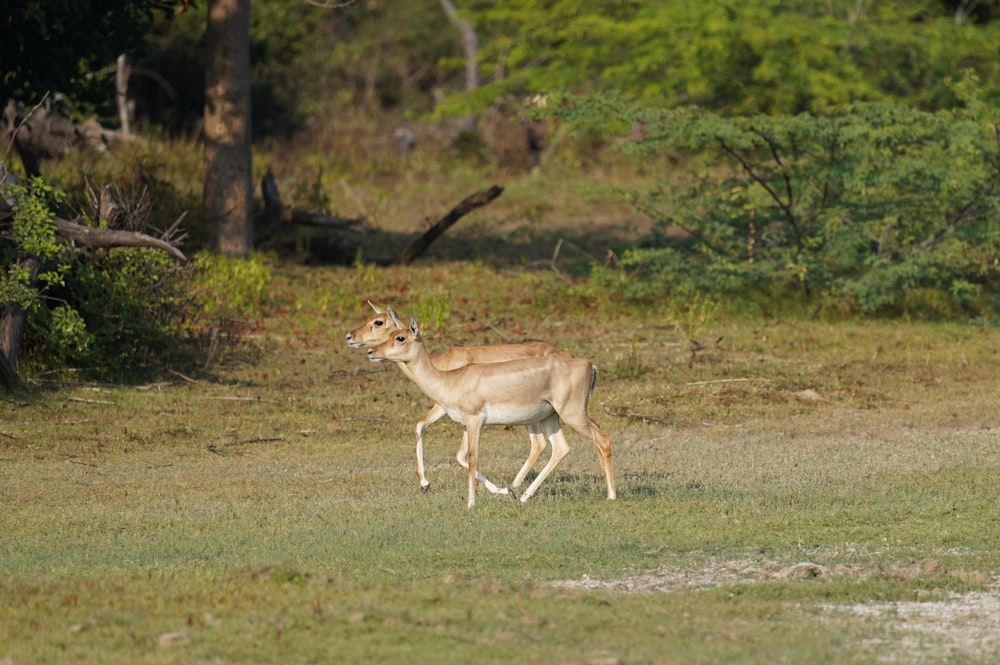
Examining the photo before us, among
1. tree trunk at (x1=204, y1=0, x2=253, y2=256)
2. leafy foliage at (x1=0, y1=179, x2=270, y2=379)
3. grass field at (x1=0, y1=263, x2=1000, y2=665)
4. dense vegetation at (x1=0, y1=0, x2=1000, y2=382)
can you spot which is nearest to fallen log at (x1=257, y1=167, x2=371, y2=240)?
tree trunk at (x1=204, y1=0, x2=253, y2=256)

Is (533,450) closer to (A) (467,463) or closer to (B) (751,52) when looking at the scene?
(A) (467,463)

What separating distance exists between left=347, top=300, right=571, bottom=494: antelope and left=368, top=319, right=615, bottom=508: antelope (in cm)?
16

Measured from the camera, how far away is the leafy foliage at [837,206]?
19.8 meters

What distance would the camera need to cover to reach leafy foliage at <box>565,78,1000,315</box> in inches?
779

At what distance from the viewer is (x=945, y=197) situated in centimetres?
2008

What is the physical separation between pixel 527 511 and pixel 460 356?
148 centimetres

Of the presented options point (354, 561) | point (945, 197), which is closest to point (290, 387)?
point (354, 561)

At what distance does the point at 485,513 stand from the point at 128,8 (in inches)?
488

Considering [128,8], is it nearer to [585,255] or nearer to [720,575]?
[585,255]

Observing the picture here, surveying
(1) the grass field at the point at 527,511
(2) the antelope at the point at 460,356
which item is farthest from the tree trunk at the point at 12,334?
(2) the antelope at the point at 460,356

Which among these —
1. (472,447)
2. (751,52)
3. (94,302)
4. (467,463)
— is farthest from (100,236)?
(751,52)

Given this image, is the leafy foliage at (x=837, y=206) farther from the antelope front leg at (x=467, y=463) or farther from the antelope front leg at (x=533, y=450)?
the antelope front leg at (x=467, y=463)

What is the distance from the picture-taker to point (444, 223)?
23.4 meters

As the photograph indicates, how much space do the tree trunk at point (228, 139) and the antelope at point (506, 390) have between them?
11864mm
